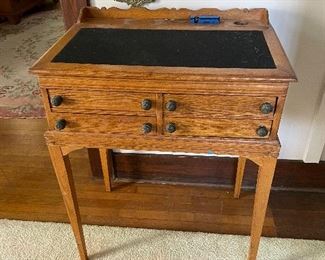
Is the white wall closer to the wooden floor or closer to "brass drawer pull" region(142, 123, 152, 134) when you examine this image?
the wooden floor

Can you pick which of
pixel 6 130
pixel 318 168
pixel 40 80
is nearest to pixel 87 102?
pixel 40 80

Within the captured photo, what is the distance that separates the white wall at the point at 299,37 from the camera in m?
1.18

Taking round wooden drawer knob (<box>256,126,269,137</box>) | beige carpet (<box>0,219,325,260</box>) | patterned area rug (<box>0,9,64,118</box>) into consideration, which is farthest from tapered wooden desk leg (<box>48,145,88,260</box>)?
patterned area rug (<box>0,9,64,118</box>)

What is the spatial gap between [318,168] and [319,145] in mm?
154

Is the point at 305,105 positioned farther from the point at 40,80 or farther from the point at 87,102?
the point at 40,80

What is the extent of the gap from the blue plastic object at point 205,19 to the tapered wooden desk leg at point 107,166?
64 cm

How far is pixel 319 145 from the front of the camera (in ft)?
4.57

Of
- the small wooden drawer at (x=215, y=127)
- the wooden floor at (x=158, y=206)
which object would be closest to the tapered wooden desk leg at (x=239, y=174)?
the wooden floor at (x=158, y=206)

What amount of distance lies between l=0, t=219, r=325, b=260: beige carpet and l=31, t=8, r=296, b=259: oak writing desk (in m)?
0.33

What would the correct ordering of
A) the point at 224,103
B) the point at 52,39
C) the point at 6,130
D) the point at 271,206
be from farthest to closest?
1. the point at 52,39
2. the point at 6,130
3. the point at 271,206
4. the point at 224,103

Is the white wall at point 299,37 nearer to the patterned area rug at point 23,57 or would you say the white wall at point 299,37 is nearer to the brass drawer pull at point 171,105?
the brass drawer pull at point 171,105

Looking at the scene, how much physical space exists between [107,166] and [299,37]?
917 millimetres

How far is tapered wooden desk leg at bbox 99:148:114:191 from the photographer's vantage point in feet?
4.76

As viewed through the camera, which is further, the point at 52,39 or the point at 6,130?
the point at 52,39
